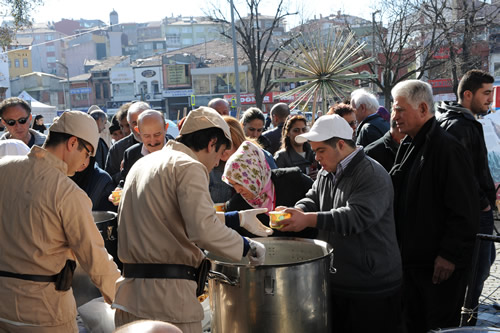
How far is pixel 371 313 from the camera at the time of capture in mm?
3381

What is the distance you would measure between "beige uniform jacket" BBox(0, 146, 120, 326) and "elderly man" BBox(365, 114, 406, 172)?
2.88m

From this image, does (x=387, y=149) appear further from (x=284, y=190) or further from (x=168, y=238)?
(x=168, y=238)

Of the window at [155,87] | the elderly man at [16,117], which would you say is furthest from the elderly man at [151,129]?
the window at [155,87]

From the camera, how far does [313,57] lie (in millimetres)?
10281

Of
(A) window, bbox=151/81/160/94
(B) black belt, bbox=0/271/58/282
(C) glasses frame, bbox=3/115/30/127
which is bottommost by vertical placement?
(B) black belt, bbox=0/271/58/282

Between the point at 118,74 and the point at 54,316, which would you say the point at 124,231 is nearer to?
the point at 54,316

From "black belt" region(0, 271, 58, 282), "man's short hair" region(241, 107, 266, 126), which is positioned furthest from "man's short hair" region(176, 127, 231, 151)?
"man's short hair" region(241, 107, 266, 126)

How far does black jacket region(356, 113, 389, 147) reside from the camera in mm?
6102

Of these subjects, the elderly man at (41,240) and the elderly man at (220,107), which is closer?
the elderly man at (41,240)

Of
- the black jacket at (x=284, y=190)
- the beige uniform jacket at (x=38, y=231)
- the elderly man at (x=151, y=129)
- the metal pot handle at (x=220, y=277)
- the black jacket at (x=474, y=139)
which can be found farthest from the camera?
the elderly man at (x=151, y=129)

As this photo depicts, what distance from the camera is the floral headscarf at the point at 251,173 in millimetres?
3742

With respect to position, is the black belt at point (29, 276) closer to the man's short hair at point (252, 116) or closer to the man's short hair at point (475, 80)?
the man's short hair at point (475, 80)

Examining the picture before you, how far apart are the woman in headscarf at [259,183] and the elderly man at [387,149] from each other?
48.6 inches

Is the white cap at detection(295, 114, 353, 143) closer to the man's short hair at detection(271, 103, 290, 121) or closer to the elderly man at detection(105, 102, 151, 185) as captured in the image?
the elderly man at detection(105, 102, 151, 185)
